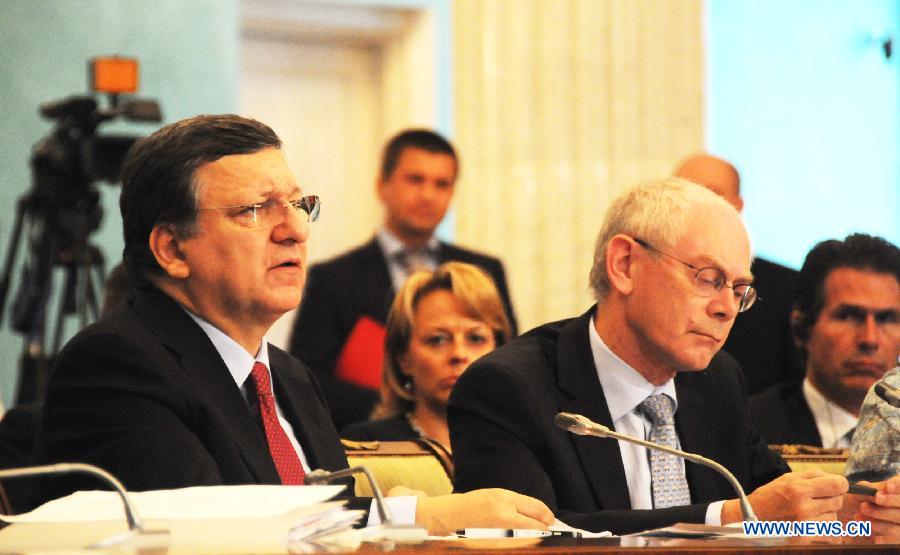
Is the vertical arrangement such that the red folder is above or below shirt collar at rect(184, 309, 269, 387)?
below

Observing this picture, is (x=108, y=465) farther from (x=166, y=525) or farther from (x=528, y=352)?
(x=528, y=352)

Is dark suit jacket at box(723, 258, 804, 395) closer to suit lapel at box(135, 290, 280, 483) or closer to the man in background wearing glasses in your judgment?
the man in background wearing glasses

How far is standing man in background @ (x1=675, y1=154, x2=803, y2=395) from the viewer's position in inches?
153

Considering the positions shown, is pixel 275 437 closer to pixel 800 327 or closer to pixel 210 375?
pixel 210 375

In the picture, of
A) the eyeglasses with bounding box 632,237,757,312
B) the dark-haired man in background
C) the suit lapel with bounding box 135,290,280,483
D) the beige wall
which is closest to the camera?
the suit lapel with bounding box 135,290,280,483

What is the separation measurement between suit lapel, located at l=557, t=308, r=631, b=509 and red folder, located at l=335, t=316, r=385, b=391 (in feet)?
5.07

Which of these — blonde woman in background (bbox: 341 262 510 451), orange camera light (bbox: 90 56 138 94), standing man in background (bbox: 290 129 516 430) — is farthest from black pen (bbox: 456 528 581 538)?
orange camera light (bbox: 90 56 138 94)

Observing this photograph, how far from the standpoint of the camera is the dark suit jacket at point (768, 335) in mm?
3898

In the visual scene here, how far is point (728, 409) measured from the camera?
9.82 feet

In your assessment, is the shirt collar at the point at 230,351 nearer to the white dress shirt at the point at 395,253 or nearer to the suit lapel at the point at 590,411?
the suit lapel at the point at 590,411

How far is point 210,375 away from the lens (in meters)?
2.31

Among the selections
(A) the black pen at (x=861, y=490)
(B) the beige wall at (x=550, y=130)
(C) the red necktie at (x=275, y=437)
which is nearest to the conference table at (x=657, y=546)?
(A) the black pen at (x=861, y=490)

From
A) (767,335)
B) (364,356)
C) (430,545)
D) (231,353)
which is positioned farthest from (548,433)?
(364,356)

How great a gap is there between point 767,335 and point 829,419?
1.10ft
